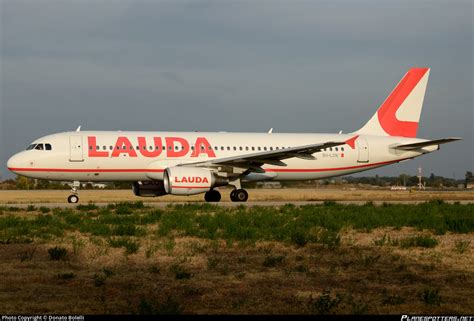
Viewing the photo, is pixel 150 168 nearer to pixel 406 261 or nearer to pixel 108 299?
pixel 406 261

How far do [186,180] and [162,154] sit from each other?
9.49 feet

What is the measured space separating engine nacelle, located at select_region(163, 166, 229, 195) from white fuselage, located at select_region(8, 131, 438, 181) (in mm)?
1948

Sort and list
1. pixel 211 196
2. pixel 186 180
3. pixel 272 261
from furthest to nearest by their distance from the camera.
A: 1. pixel 211 196
2. pixel 186 180
3. pixel 272 261

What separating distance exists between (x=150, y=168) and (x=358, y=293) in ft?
69.8

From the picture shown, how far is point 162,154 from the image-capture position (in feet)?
97.2

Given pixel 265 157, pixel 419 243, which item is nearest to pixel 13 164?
pixel 265 157

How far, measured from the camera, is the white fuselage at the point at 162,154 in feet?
93.8

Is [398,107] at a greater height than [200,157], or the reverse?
[398,107]

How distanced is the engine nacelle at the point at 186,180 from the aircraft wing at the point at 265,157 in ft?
3.32

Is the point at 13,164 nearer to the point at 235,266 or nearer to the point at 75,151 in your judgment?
the point at 75,151

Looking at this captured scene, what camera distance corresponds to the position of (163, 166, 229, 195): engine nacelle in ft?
89.1

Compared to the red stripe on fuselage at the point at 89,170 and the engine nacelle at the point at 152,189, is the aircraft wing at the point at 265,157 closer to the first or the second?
the engine nacelle at the point at 152,189

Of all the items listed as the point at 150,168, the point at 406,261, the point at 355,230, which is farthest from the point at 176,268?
the point at 150,168

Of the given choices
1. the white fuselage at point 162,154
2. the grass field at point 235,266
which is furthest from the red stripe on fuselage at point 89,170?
the grass field at point 235,266
